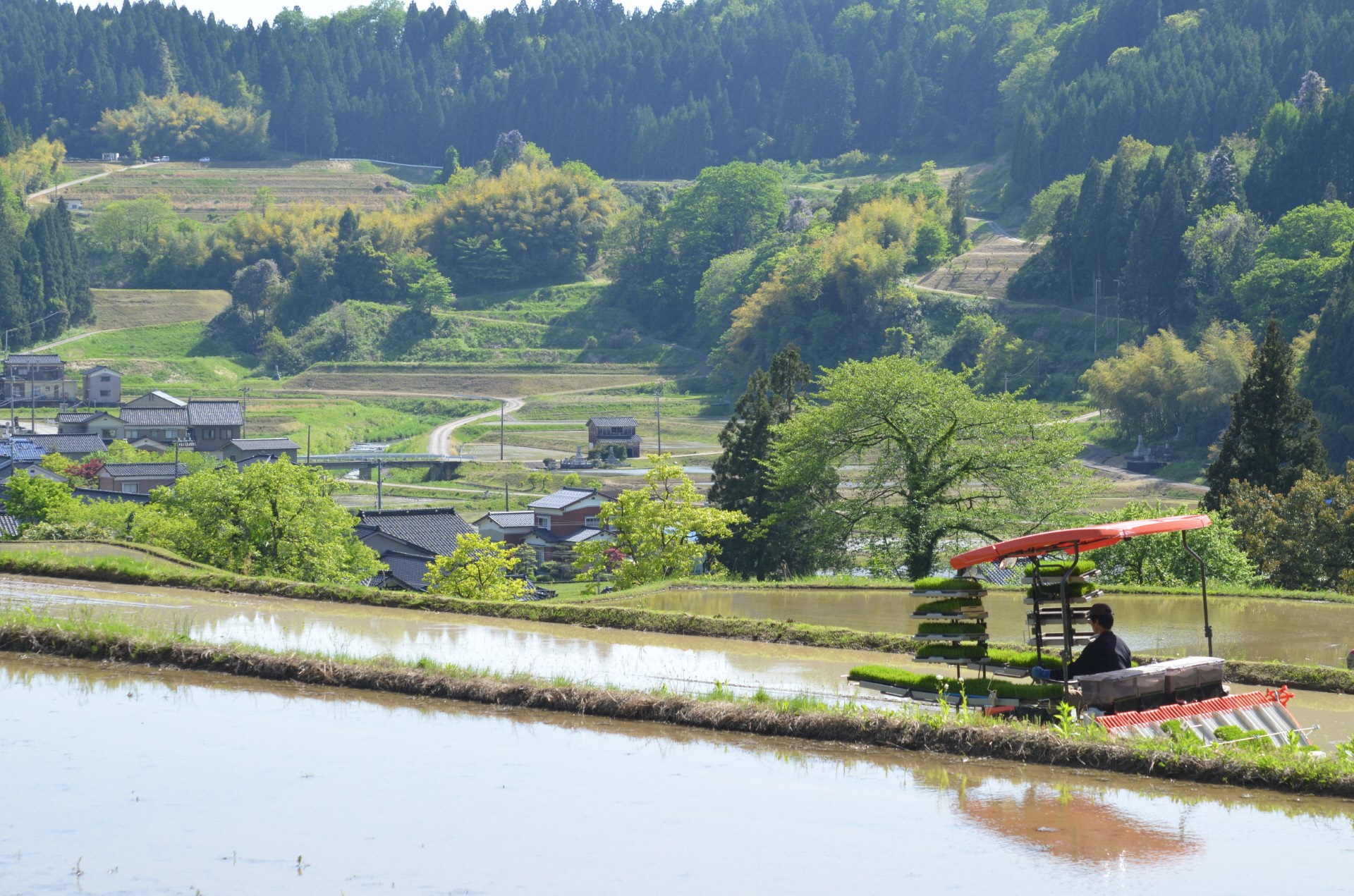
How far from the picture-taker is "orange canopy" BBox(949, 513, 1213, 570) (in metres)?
9.74

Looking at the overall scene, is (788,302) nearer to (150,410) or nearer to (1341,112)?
(1341,112)

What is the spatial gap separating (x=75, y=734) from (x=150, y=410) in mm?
64589

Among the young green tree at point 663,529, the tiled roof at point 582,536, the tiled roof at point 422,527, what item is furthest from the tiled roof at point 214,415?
the young green tree at point 663,529

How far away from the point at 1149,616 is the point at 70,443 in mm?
57864

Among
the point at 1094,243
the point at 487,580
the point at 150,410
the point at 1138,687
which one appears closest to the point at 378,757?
the point at 1138,687

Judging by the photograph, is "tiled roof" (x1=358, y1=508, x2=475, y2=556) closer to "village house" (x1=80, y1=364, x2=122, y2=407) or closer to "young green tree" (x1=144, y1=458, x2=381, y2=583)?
"young green tree" (x1=144, y1=458, x2=381, y2=583)

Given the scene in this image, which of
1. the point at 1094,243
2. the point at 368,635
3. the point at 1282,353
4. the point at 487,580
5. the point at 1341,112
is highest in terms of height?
the point at 1341,112

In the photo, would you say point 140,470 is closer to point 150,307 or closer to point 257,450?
point 257,450

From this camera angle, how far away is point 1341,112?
264 feet

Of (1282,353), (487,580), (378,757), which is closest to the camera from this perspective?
(378,757)

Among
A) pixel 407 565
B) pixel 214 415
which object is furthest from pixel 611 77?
pixel 407 565

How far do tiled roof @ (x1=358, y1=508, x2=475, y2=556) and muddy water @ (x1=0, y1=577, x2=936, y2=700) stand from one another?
78.4ft

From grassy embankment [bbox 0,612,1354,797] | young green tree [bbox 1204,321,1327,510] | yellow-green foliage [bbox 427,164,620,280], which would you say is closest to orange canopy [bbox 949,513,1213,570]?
grassy embankment [bbox 0,612,1354,797]

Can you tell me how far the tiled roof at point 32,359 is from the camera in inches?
3312
